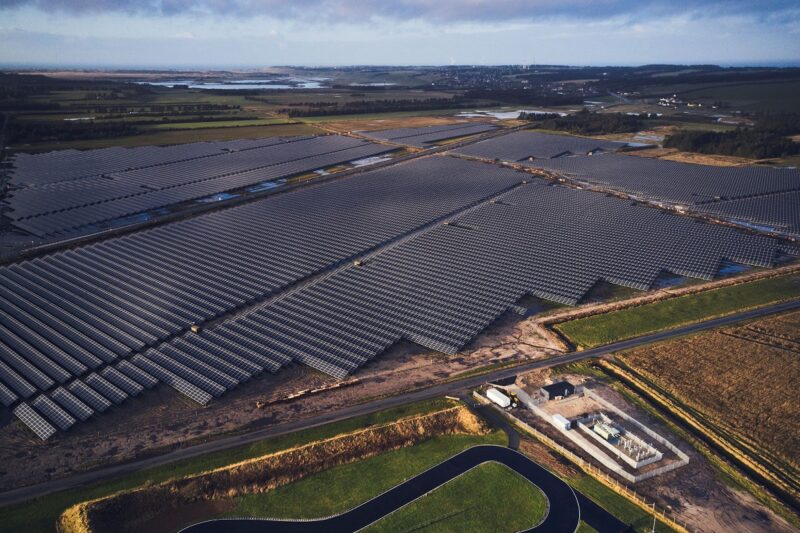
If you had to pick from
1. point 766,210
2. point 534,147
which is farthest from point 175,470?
point 534,147

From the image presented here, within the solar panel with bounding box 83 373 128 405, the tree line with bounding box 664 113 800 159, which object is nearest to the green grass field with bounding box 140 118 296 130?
the tree line with bounding box 664 113 800 159

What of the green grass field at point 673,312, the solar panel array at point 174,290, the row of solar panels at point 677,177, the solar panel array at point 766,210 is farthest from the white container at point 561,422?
the row of solar panels at point 677,177

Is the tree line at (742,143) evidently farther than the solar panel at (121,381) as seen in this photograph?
Yes

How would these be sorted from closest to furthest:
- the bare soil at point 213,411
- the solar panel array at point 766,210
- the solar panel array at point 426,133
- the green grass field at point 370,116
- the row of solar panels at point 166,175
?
the bare soil at point 213,411 → the solar panel array at point 766,210 → the row of solar panels at point 166,175 → the solar panel array at point 426,133 → the green grass field at point 370,116

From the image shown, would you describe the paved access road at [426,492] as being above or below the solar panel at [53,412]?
below

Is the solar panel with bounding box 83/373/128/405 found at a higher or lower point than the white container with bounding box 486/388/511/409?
higher

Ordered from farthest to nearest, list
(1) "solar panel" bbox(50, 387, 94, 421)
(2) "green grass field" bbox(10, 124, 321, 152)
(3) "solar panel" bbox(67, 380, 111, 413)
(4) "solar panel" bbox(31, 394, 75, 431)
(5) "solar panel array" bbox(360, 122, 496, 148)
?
(5) "solar panel array" bbox(360, 122, 496, 148) < (2) "green grass field" bbox(10, 124, 321, 152) < (3) "solar panel" bbox(67, 380, 111, 413) < (1) "solar panel" bbox(50, 387, 94, 421) < (4) "solar panel" bbox(31, 394, 75, 431)

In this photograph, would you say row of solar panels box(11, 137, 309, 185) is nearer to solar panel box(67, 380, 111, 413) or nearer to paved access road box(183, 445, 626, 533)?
solar panel box(67, 380, 111, 413)

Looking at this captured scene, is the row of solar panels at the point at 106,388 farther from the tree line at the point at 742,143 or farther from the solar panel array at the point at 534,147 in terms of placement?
the tree line at the point at 742,143
